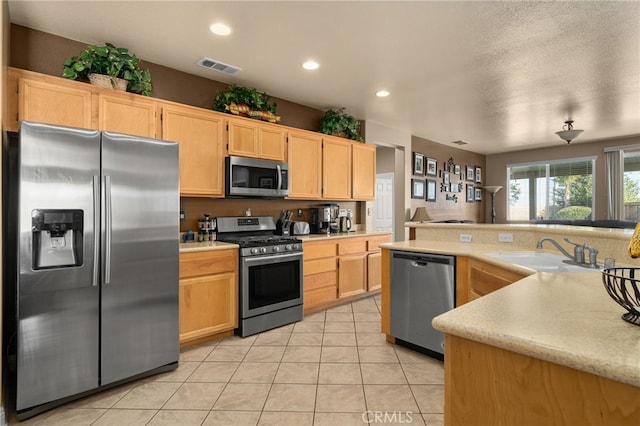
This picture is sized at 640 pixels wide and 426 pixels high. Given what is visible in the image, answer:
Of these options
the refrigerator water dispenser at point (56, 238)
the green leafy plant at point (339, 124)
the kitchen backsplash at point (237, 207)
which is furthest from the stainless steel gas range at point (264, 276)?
the green leafy plant at point (339, 124)

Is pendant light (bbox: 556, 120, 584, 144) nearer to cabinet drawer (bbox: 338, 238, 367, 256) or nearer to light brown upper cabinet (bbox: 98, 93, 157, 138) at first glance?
cabinet drawer (bbox: 338, 238, 367, 256)

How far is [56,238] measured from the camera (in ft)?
6.59

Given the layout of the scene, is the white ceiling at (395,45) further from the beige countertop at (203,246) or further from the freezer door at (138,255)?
the beige countertop at (203,246)

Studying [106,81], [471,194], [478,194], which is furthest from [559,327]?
[478,194]

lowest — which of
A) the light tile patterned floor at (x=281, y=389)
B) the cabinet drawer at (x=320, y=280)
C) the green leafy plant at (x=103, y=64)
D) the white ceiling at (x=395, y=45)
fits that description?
the light tile patterned floor at (x=281, y=389)

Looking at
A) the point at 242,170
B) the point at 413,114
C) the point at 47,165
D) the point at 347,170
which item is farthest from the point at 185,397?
the point at 413,114

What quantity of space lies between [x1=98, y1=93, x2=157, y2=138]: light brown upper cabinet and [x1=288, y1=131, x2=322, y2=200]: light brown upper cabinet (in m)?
1.53

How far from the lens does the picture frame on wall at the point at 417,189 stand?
621cm

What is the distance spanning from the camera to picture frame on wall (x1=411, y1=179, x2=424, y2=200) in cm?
621

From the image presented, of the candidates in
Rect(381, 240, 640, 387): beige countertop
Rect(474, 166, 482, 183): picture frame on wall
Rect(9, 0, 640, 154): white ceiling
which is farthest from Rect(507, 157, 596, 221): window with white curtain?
Rect(381, 240, 640, 387): beige countertop

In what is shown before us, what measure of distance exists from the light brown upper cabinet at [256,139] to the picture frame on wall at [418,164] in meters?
3.25

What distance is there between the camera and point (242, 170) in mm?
3426

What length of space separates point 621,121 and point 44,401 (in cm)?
763

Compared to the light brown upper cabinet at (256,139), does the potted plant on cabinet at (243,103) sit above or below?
above
